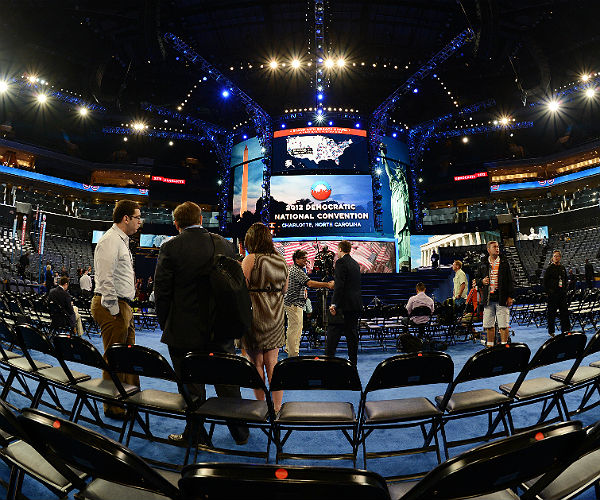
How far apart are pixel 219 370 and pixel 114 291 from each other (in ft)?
4.63

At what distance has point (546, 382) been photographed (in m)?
2.87

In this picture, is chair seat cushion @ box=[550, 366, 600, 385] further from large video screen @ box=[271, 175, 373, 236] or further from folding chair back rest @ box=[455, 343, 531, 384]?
large video screen @ box=[271, 175, 373, 236]

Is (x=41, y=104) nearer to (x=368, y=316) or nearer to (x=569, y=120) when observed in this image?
(x=368, y=316)

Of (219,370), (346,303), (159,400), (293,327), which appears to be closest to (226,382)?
(219,370)

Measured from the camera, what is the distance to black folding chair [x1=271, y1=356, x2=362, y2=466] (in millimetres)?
2184

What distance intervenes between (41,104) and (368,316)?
28.9m

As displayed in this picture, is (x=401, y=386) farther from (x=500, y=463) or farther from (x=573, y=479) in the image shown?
(x=500, y=463)

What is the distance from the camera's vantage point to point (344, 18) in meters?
16.9

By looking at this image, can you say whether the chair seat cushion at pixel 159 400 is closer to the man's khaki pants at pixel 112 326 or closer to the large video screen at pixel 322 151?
the man's khaki pants at pixel 112 326

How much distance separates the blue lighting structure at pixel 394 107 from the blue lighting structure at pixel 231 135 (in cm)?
526

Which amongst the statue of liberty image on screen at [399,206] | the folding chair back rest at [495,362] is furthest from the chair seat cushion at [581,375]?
the statue of liberty image on screen at [399,206]

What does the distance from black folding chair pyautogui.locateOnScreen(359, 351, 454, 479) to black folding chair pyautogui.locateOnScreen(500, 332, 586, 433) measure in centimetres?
56

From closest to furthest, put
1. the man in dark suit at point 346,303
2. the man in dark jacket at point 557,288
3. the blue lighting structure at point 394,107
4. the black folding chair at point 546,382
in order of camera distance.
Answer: the black folding chair at point 546,382
the man in dark suit at point 346,303
the man in dark jacket at point 557,288
the blue lighting structure at point 394,107

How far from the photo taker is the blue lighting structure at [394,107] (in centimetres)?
1470
